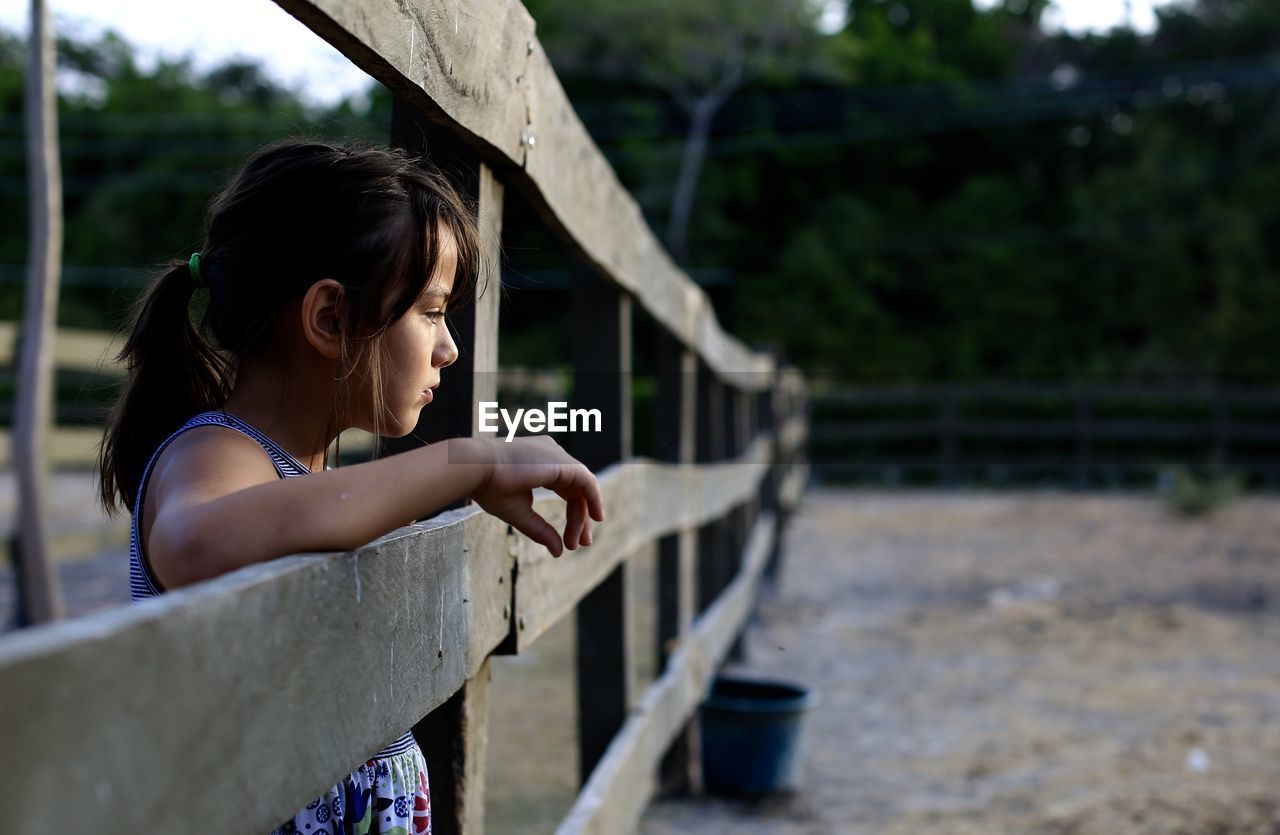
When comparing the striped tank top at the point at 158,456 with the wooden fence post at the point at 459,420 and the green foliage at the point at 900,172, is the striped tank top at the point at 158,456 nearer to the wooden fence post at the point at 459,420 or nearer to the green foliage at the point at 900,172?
the wooden fence post at the point at 459,420

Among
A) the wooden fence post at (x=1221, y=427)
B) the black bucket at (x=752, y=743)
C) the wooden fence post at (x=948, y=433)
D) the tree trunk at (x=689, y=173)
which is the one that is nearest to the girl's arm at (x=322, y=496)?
the black bucket at (x=752, y=743)

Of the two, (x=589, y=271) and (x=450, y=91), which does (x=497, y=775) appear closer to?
(x=589, y=271)

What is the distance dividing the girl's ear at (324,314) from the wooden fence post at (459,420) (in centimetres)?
32

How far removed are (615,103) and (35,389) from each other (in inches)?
1097

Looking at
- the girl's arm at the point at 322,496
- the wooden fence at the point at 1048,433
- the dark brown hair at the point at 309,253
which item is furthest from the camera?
the wooden fence at the point at 1048,433

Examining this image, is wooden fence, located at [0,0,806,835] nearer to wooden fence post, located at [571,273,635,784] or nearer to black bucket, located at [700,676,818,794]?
wooden fence post, located at [571,273,635,784]

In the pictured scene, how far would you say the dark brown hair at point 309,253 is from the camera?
48.9 inches

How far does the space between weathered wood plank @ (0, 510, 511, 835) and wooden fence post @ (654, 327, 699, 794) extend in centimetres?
237

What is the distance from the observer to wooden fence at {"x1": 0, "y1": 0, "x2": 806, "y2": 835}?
67cm

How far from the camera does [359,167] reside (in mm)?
1262

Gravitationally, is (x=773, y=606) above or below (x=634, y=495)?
below

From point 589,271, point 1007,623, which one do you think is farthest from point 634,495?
point 1007,623

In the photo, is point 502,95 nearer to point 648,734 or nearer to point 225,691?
point 225,691

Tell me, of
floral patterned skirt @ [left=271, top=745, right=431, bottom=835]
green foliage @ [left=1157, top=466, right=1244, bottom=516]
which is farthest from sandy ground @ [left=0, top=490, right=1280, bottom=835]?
floral patterned skirt @ [left=271, top=745, right=431, bottom=835]
